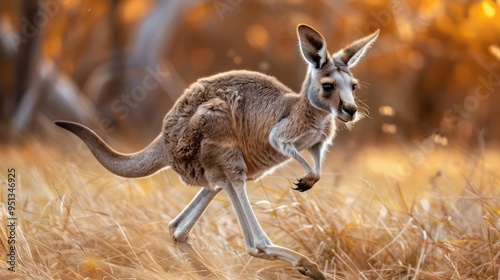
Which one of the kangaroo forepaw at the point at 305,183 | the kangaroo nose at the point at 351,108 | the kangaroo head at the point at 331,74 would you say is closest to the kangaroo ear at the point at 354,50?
the kangaroo head at the point at 331,74

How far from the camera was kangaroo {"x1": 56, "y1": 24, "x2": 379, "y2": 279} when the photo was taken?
354cm

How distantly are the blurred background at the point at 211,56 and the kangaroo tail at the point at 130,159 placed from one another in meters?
4.77

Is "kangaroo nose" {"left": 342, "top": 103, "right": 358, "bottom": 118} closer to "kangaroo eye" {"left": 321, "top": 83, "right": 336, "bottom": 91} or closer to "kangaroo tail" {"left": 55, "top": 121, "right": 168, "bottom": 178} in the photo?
"kangaroo eye" {"left": 321, "top": 83, "right": 336, "bottom": 91}

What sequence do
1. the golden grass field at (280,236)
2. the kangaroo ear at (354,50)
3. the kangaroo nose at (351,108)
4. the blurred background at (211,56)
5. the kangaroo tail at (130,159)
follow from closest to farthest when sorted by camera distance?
the kangaroo nose at (351,108), the kangaroo ear at (354,50), the kangaroo tail at (130,159), the golden grass field at (280,236), the blurred background at (211,56)

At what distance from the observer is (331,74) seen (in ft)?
11.6

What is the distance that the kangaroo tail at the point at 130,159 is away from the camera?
12.6 feet

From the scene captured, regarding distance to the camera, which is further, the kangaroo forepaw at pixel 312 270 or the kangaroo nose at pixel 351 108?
the kangaroo forepaw at pixel 312 270

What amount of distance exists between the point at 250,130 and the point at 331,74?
0.52 metres

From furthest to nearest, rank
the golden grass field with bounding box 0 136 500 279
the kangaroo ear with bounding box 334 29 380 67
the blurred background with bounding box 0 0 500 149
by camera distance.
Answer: the blurred background with bounding box 0 0 500 149 → the golden grass field with bounding box 0 136 500 279 → the kangaroo ear with bounding box 334 29 380 67

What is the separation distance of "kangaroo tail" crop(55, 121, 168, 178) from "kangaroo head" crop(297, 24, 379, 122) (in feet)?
2.64

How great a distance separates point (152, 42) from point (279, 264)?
345 inches

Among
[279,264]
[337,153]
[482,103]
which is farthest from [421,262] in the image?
[482,103]

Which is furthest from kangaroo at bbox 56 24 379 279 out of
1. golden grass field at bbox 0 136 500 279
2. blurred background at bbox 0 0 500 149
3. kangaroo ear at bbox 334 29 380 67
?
blurred background at bbox 0 0 500 149

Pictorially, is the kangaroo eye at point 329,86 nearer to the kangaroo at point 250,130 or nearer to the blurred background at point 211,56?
the kangaroo at point 250,130
